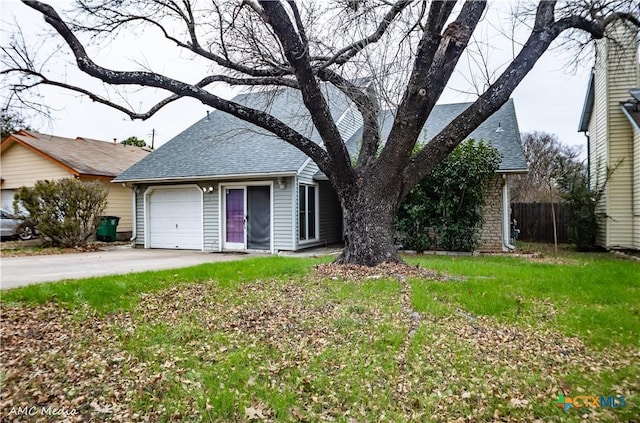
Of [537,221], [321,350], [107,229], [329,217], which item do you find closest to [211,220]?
[329,217]

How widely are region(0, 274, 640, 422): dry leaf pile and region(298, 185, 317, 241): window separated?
22.2 feet

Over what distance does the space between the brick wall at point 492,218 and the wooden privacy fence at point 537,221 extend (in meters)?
4.40

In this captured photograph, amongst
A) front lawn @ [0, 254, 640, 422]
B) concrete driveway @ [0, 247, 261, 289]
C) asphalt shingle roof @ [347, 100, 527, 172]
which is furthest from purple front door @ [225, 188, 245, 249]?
front lawn @ [0, 254, 640, 422]

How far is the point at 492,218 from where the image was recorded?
34.9ft

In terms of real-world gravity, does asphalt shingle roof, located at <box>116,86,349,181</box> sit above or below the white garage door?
above

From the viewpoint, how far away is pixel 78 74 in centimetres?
655

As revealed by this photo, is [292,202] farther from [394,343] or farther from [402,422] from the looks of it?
[402,422]

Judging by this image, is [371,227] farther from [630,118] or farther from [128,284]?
[630,118]

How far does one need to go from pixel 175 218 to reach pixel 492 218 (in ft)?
32.3

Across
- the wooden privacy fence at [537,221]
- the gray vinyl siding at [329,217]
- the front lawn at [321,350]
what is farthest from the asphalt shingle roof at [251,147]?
the front lawn at [321,350]

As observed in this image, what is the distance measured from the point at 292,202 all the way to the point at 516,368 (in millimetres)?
8248

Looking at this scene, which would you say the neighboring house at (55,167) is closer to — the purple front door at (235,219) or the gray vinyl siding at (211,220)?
the gray vinyl siding at (211,220)

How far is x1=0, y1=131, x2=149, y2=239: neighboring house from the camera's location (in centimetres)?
1498

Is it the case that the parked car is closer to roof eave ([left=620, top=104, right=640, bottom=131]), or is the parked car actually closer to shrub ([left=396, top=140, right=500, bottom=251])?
shrub ([left=396, top=140, right=500, bottom=251])
